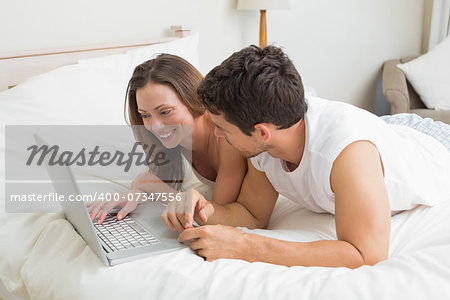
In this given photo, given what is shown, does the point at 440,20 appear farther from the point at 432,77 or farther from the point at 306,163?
the point at 306,163

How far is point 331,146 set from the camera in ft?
3.53

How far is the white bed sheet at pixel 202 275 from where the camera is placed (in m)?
0.85

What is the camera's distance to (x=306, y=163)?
1.17m

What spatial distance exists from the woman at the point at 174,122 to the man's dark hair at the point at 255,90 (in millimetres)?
315

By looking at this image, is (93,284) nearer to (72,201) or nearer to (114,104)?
(72,201)

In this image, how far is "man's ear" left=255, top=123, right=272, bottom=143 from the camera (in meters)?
1.10

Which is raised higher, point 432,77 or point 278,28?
point 278,28

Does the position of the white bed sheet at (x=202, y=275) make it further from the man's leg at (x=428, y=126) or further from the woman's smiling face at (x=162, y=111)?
the man's leg at (x=428, y=126)

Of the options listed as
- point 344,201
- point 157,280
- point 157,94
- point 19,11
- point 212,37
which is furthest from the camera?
point 212,37

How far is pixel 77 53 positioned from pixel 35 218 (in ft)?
3.03

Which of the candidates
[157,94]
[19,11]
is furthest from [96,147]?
[19,11]

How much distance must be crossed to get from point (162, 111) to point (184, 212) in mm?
400

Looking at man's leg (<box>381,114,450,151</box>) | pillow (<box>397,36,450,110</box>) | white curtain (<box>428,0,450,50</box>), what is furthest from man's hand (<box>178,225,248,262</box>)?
white curtain (<box>428,0,450,50</box>)

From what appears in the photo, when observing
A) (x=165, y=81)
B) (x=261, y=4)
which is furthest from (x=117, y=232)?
(x=261, y=4)
